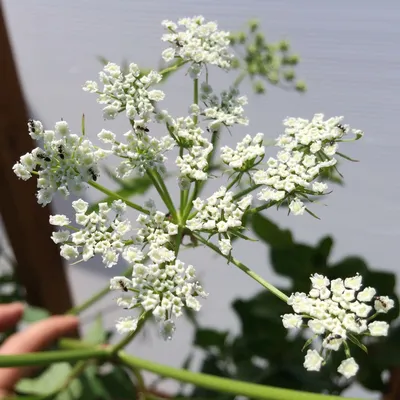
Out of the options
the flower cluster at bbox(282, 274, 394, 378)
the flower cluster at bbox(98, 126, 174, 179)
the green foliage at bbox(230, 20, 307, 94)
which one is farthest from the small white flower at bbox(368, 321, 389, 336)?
the green foliage at bbox(230, 20, 307, 94)

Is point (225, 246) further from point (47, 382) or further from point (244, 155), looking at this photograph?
point (47, 382)

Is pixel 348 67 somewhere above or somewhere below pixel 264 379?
above

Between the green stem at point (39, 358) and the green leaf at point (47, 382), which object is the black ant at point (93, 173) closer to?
the green stem at point (39, 358)

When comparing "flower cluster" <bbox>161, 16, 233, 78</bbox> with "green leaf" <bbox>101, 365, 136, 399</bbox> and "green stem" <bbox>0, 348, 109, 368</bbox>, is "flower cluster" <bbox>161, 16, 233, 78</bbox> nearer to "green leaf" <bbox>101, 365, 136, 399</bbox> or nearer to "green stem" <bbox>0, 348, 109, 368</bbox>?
"green stem" <bbox>0, 348, 109, 368</bbox>

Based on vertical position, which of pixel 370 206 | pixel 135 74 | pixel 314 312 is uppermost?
pixel 135 74

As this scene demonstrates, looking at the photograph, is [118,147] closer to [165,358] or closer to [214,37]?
[214,37]

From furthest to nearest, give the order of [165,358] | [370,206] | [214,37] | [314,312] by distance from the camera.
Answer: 1. [165,358]
2. [370,206]
3. [214,37]
4. [314,312]

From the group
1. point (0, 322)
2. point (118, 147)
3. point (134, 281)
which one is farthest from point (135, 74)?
point (0, 322)
